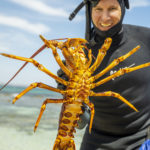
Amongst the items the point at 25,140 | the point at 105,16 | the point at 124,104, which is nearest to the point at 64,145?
the point at 124,104

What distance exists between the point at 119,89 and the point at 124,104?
22 cm

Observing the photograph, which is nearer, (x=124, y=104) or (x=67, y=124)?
(x=67, y=124)

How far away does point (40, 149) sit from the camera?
8398 mm

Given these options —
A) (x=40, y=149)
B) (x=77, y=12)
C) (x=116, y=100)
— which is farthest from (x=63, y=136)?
(x=40, y=149)

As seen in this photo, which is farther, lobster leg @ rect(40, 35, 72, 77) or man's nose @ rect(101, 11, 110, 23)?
man's nose @ rect(101, 11, 110, 23)

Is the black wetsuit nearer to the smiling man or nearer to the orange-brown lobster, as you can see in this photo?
the smiling man

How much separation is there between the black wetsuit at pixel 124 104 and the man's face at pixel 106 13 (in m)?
0.33

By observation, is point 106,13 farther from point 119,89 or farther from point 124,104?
point 124,104

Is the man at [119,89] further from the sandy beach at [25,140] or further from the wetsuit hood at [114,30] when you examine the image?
the sandy beach at [25,140]

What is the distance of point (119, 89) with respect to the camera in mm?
3283

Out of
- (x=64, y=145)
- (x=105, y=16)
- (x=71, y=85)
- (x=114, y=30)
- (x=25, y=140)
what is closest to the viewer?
(x=71, y=85)

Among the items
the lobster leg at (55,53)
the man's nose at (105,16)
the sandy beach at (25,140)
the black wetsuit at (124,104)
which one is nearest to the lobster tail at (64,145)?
the lobster leg at (55,53)

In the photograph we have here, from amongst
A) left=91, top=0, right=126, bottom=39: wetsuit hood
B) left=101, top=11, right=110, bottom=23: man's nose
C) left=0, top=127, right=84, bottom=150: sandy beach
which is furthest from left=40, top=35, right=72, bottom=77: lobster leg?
left=0, top=127, right=84, bottom=150: sandy beach

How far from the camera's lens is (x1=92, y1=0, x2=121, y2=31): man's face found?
3.01 meters
